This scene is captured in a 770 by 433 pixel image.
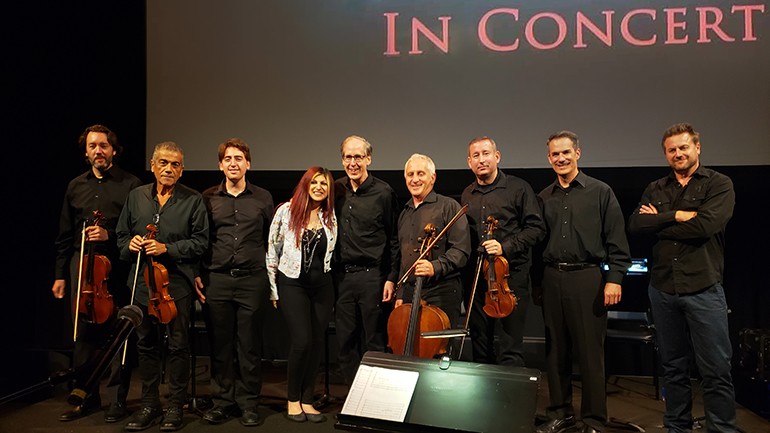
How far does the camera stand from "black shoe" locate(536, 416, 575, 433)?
339 centimetres

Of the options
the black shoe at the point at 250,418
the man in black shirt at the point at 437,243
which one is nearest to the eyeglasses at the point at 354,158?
the man in black shirt at the point at 437,243

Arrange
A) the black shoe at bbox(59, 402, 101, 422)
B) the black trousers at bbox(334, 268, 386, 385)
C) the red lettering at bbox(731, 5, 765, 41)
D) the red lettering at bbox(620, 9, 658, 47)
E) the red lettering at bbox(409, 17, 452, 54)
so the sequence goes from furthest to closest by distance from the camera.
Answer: the red lettering at bbox(409, 17, 452, 54) < the red lettering at bbox(620, 9, 658, 47) < the red lettering at bbox(731, 5, 765, 41) < the black shoe at bbox(59, 402, 101, 422) < the black trousers at bbox(334, 268, 386, 385)

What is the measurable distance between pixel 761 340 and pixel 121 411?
158 inches

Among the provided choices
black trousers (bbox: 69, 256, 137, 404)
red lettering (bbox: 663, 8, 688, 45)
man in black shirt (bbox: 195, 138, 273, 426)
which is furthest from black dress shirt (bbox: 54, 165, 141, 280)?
red lettering (bbox: 663, 8, 688, 45)

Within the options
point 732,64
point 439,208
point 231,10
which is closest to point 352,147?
point 439,208

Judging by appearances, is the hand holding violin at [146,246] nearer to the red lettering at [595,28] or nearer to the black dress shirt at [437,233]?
the black dress shirt at [437,233]

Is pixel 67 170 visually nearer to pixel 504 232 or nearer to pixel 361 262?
pixel 361 262

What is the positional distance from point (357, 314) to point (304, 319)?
0.38 m

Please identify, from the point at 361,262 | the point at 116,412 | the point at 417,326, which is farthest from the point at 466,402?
the point at 116,412

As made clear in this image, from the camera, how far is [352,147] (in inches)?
147

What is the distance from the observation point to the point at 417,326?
317cm

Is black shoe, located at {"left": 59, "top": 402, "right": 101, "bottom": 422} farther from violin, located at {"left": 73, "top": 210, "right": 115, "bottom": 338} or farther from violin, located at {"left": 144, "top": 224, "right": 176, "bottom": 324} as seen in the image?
violin, located at {"left": 144, "top": 224, "right": 176, "bottom": 324}

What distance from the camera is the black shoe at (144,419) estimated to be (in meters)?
3.52

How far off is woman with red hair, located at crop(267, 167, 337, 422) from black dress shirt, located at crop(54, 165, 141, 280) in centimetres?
116
